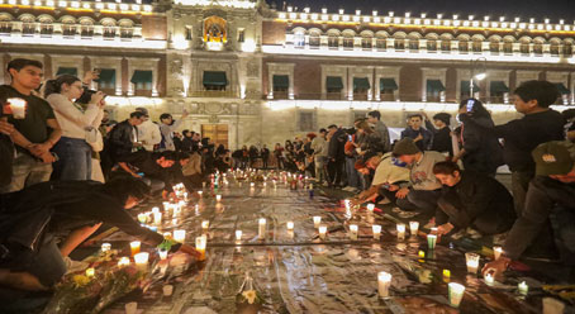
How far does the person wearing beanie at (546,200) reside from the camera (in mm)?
2969

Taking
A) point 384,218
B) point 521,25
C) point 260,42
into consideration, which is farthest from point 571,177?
point 521,25

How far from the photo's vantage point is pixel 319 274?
10.5ft

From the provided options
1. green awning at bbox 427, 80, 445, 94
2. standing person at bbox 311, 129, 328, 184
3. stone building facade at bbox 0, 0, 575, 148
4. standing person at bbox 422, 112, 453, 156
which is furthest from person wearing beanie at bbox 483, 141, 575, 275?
green awning at bbox 427, 80, 445, 94

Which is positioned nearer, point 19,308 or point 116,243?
point 19,308

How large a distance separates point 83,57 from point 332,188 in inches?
922

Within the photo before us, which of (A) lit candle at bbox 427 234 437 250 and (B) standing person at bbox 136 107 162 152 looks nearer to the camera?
(A) lit candle at bbox 427 234 437 250

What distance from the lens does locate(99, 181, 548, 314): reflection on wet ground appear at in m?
2.56

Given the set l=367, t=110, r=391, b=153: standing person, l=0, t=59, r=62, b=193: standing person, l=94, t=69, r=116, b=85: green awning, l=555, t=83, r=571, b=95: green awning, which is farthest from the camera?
l=555, t=83, r=571, b=95: green awning

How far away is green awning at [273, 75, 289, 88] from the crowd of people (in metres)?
20.3

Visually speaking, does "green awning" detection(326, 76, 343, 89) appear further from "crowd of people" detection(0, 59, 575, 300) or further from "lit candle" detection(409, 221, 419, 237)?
"lit candle" detection(409, 221, 419, 237)

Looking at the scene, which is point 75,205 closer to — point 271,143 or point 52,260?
point 52,260

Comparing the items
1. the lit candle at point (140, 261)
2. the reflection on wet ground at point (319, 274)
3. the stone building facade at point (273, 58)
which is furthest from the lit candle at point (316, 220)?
the stone building facade at point (273, 58)

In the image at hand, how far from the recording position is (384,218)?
568cm

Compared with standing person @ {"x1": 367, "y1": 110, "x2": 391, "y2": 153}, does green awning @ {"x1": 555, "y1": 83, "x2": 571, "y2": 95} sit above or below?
above
